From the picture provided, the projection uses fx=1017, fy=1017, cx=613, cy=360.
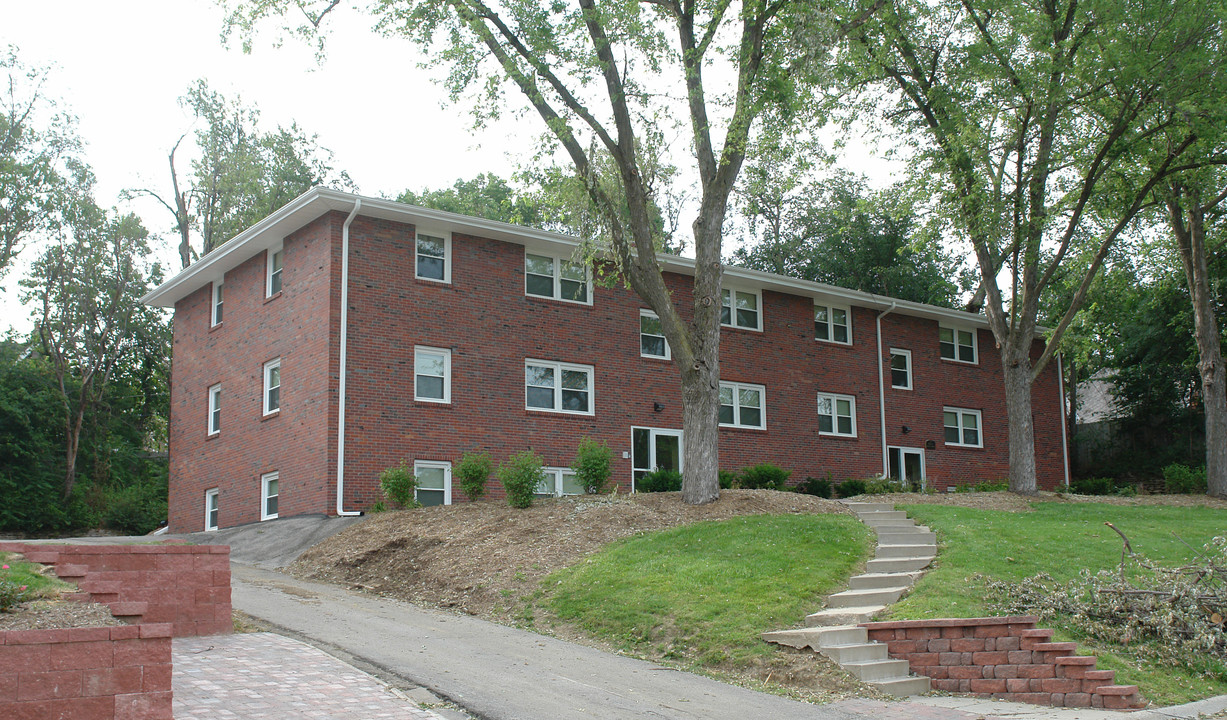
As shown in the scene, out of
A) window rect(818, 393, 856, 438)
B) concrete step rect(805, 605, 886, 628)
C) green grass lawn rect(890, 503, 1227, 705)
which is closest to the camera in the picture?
green grass lawn rect(890, 503, 1227, 705)

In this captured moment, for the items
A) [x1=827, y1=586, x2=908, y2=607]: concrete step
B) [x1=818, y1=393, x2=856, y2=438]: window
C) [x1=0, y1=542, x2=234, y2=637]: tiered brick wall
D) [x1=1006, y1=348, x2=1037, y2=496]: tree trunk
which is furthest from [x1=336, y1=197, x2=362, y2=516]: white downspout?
[x1=1006, y1=348, x2=1037, y2=496]: tree trunk

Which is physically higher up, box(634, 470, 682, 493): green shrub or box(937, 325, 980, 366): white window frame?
box(937, 325, 980, 366): white window frame

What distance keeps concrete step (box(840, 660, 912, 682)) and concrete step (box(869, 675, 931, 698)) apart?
82mm

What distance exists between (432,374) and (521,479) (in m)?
5.03

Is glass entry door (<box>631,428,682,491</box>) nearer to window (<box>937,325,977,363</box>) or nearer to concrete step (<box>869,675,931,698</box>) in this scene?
window (<box>937,325,977,363</box>)

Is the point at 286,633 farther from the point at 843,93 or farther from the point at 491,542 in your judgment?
the point at 843,93

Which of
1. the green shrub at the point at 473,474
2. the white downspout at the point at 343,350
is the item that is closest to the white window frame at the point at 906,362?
the green shrub at the point at 473,474

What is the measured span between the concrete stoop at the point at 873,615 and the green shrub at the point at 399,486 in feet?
26.1

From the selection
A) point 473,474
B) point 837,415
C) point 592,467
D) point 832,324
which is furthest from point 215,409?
point 832,324

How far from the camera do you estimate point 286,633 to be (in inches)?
405

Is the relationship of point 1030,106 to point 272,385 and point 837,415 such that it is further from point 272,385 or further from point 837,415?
point 272,385

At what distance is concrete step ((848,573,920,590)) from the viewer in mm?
11974

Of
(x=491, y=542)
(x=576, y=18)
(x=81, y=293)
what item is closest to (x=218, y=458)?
(x=491, y=542)

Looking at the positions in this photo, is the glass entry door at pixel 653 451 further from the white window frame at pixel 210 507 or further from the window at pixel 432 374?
the white window frame at pixel 210 507
